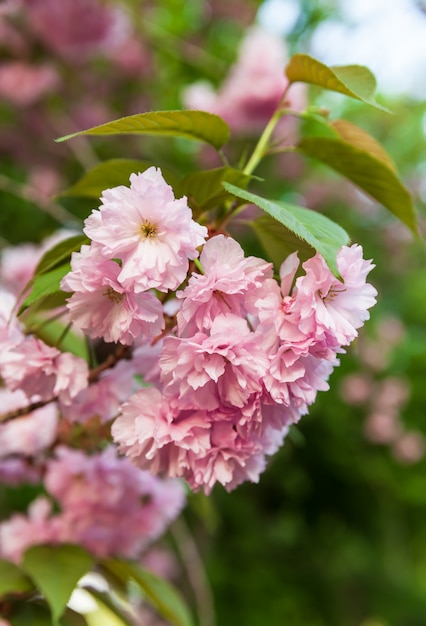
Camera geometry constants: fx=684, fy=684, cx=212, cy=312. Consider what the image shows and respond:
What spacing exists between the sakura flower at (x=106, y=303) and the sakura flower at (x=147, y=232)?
0.04 feet

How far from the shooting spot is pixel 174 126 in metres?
0.43

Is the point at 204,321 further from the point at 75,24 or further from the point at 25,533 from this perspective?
the point at 75,24

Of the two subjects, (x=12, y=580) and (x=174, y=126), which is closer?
(x=174, y=126)

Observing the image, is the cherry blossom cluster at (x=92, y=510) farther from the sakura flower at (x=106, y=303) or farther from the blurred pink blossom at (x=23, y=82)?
the blurred pink blossom at (x=23, y=82)

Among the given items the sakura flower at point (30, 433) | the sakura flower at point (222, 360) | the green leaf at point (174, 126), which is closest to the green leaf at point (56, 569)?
the sakura flower at point (30, 433)

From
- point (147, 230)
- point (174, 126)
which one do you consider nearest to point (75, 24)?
point (174, 126)

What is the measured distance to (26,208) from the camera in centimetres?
140

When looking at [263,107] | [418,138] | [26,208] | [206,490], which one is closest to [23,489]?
[26,208]

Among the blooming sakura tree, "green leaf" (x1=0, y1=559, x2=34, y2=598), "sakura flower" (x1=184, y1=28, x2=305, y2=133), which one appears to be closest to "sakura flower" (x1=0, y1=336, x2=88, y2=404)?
the blooming sakura tree

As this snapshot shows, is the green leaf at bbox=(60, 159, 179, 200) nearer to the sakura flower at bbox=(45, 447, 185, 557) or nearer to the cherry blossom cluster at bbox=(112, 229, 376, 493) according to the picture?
the cherry blossom cluster at bbox=(112, 229, 376, 493)

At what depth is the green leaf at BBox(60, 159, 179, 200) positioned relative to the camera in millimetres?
470

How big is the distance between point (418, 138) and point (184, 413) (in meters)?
2.37

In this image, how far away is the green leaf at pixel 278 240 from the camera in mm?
396

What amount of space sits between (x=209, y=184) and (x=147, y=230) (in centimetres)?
10
